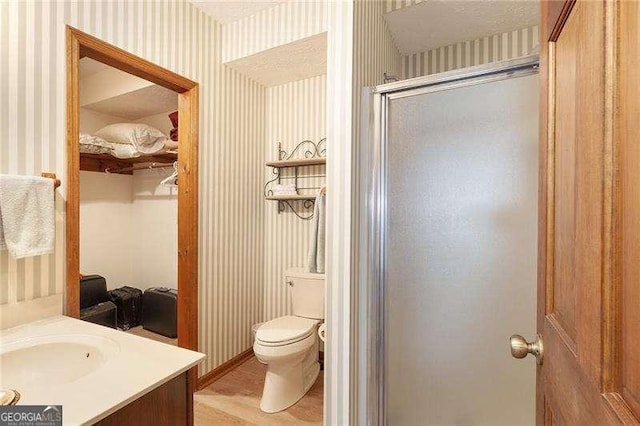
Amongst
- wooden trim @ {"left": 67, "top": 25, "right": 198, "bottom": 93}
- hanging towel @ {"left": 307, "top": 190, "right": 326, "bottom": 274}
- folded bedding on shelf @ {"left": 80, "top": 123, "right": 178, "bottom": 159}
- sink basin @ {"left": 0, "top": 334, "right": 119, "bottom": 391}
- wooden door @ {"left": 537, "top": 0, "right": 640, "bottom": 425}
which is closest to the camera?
wooden door @ {"left": 537, "top": 0, "right": 640, "bottom": 425}

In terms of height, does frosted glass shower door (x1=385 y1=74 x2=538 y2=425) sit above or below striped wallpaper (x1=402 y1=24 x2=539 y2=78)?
below

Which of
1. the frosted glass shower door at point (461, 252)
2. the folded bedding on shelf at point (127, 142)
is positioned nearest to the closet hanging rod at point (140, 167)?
the folded bedding on shelf at point (127, 142)

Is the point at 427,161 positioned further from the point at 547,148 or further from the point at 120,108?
the point at 120,108

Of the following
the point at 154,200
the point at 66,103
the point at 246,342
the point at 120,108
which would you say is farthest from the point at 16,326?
the point at 120,108

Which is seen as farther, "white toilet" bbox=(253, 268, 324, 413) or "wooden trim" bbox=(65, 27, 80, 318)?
"white toilet" bbox=(253, 268, 324, 413)

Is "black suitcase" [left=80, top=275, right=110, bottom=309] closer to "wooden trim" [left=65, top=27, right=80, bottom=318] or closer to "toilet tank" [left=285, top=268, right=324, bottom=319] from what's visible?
"wooden trim" [left=65, top=27, right=80, bottom=318]

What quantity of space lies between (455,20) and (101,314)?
3525mm

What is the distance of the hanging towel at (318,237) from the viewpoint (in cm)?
231

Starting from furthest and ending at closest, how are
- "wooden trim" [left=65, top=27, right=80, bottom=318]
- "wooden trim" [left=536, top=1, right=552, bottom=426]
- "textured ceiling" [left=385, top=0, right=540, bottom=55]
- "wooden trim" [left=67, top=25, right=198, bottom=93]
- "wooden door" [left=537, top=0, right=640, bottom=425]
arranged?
"textured ceiling" [left=385, top=0, right=540, bottom=55]
"wooden trim" [left=67, top=25, right=198, bottom=93]
"wooden trim" [left=65, top=27, right=80, bottom=318]
"wooden trim" [left=536, top=1, right=552, bottom=426]
"wooden door" [left=537, top=0, right=640, bottom=425]

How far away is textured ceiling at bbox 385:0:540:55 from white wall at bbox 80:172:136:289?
10.1 ft

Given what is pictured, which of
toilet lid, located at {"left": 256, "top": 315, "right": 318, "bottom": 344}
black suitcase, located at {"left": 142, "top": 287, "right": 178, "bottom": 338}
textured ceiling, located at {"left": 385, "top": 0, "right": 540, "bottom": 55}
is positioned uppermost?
textured ceiling, located at {"left": 385, "top": 0, "right": 540, "bottom": 55}

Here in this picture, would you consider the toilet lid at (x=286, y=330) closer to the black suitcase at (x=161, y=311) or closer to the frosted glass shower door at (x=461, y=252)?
the frosted glass shower door at (x=461, y=252)

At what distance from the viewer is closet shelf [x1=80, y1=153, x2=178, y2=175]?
3.01 meters

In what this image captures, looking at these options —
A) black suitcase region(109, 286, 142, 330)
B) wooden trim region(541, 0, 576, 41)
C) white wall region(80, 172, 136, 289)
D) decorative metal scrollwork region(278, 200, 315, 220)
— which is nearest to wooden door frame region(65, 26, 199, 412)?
decorative metal scrollwork region(278, 200, 315, 220)
